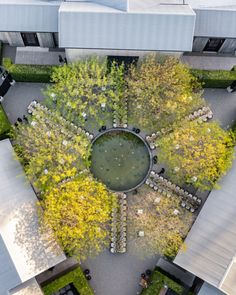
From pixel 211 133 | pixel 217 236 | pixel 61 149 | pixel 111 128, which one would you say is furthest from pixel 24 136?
pixel 217 236

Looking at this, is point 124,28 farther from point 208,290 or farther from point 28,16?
point 208,290

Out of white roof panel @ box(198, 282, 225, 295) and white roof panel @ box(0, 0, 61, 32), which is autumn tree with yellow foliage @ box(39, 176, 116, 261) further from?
white roof panel @ box(0, 0, 61, 32)

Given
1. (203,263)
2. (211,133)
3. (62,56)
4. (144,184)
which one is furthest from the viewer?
(62,56)

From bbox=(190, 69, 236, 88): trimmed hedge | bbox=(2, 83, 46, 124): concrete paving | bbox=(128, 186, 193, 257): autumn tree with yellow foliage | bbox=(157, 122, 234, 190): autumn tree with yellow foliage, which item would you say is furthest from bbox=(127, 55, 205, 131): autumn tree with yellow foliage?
bbox=(2, 83, 46, 124): concrete paving

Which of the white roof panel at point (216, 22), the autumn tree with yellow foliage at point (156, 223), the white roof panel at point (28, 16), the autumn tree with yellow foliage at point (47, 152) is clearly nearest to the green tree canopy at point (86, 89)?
the autumn tree with yellow foliage at point (47, 152)

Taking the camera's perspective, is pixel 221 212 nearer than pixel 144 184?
Yes

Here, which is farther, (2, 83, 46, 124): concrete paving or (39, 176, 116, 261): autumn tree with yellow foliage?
(2, 83, 46, 124): concrete paving

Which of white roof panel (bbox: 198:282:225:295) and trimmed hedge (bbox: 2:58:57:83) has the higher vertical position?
trimmed hedge (bbox: 2:58:57:83)

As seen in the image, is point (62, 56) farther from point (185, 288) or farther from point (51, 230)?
point (185, 288)
